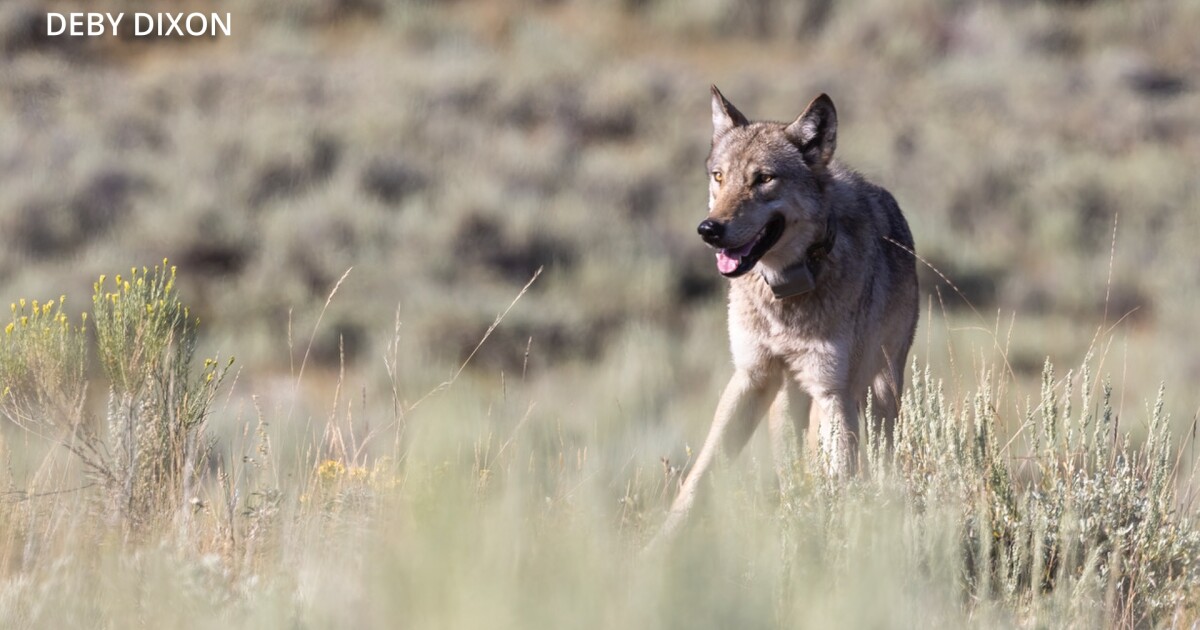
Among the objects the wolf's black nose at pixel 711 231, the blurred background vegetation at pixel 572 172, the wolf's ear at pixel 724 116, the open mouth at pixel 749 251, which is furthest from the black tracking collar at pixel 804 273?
the blurred background vegetation at pixel 572 172

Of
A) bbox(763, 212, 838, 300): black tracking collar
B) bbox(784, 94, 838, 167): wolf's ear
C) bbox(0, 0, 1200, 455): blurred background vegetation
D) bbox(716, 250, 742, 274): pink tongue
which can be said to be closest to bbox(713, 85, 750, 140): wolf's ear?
bbox(784, 94, 838, 167): wolf's ear

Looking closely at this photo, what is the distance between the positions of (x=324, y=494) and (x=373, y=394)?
5.86 meters

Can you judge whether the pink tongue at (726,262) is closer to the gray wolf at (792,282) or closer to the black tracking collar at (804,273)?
the gray wolf at (792,282)

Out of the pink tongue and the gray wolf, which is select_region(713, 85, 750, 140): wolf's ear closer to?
the gray wolf

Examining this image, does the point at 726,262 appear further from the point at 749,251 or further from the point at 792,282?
the point at 792,282

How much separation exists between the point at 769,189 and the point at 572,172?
1113 centimetres

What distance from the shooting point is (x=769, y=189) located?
5.66 m

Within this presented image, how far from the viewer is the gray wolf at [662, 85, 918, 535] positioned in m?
5.58

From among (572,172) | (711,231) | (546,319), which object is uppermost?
(711,231)

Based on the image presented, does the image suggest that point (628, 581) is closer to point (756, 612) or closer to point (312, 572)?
point (756, 612)

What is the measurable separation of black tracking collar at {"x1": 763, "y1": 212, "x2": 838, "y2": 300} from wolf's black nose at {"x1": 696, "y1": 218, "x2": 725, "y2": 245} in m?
0.40

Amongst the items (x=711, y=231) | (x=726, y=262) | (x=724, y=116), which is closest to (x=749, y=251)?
(x=726, y=262)

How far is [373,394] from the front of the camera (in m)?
10.7

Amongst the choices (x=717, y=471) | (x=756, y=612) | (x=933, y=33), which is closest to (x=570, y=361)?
(x=717, y=471)
